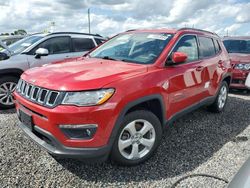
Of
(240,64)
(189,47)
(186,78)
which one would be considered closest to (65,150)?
(186,78)

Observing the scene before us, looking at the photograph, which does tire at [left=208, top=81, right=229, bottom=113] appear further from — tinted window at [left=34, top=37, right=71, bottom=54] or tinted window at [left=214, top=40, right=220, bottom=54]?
tinted window at [left=34, top=37, right=71, bottom=54]

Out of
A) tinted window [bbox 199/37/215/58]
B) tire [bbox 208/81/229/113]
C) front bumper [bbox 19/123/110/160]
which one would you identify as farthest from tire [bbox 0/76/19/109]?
tire [bbox 208/81/229/113]

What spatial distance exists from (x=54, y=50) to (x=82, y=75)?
3758mm

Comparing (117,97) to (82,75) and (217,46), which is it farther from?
(217,46)

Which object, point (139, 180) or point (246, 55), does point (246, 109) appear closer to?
point (246, 55)

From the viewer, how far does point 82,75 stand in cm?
299

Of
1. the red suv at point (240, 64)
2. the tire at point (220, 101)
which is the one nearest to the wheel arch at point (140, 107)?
the tire at point (220, 101)

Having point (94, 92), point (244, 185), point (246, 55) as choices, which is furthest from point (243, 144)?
point (246, 55)

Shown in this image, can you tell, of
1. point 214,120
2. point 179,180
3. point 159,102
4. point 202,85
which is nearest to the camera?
point 179,180

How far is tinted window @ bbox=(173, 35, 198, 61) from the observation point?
3970mm

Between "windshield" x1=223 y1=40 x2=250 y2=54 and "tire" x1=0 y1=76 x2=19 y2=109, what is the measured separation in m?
6.77

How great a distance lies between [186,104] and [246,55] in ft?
15.8

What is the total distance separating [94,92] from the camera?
2.72 m

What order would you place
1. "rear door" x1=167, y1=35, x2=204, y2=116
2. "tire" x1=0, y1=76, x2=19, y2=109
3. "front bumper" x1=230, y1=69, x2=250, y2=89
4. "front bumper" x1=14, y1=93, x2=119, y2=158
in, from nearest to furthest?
"front bumper" x1=14, y1=93, x2=119, y2=158 → "rear door" x1=167, y1=35, x2=204, y2=116 → "tire" x1=0, y1=76, x2=19, y2=109 → "front bumper" x1=230, y1=69, x2=250, y2=89
